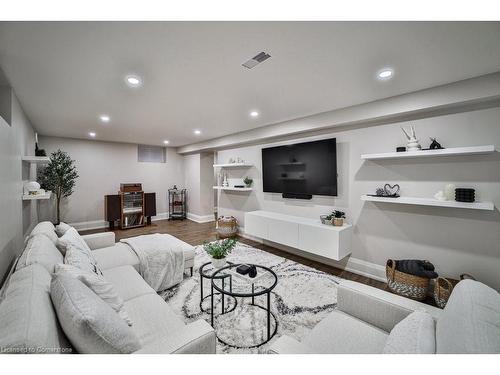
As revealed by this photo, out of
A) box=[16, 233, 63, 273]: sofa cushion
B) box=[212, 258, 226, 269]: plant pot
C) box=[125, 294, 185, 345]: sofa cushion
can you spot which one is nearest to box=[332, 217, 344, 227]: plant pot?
box=[212, 258, 226, 269]: plant pot

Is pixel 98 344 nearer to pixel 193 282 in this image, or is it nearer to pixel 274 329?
pixel 274 329

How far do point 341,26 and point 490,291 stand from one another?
5.46 feet

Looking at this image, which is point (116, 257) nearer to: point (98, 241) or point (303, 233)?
point (98, 241)

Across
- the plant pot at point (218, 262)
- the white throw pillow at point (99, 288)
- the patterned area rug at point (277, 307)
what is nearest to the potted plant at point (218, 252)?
the plant pot at point (218, 262)

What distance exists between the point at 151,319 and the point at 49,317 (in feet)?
2.16

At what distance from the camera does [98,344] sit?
995 millimetres

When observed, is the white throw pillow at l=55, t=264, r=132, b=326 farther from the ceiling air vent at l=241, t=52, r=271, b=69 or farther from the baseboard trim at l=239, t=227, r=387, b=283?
the baseboard trim at l=239, t=227, r=387, b=283

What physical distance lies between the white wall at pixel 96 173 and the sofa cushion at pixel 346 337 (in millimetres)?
6484

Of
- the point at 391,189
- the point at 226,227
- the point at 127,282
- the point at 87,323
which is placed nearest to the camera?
the point at 87,323

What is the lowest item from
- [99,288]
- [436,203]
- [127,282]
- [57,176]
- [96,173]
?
[127,282]

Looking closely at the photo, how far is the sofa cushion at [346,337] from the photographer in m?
1.23

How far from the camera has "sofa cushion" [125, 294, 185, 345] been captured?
1.38m

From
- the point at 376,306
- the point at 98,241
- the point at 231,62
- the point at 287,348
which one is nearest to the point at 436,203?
the point at 376,306

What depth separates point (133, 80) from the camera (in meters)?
2.19
